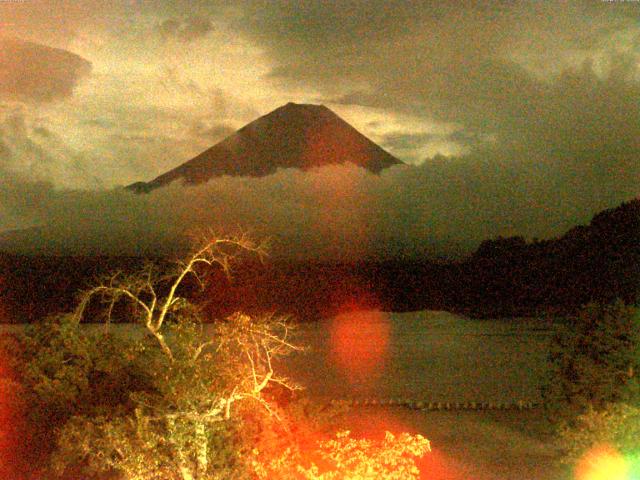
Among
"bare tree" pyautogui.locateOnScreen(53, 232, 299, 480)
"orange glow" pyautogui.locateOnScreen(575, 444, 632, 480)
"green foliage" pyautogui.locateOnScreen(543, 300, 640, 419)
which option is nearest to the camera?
"bare tree" pyautogui.locateOnScreen(53, 232, 299, 480)

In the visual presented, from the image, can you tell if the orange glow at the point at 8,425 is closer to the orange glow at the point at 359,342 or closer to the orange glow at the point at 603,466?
the orange glow at the point at 603,466

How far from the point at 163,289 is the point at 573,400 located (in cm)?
692

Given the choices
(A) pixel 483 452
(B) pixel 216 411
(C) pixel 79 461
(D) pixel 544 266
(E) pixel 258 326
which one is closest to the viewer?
(B) pixel 216 411

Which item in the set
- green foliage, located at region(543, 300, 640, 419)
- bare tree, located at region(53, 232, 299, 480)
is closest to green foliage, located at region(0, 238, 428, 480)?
bare tree, located at region(53, 232, 299, 480)

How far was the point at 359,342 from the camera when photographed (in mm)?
12766

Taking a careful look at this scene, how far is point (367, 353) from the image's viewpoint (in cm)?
1241

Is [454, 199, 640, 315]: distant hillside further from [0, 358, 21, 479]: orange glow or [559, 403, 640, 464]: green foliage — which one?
[0, 358, 21, 479]: orange glow

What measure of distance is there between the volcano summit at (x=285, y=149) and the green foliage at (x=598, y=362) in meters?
5.88

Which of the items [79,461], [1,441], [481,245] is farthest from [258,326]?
[481,245]

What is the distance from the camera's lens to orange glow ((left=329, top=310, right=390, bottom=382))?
11727 mm

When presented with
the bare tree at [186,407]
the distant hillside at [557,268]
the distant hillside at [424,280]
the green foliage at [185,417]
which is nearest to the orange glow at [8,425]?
the green foliage at [185,417]

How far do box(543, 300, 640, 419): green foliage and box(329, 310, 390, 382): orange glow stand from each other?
4.23 m

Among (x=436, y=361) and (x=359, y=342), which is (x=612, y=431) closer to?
(x=436, y=361)

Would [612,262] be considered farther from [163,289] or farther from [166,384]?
[166,384]
